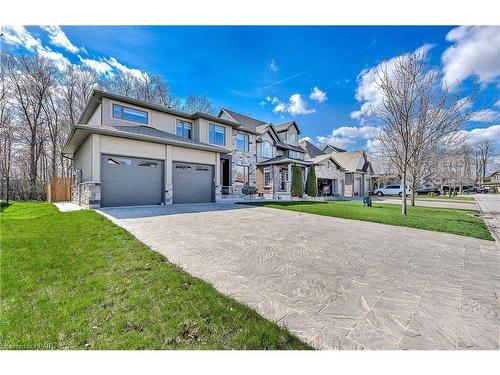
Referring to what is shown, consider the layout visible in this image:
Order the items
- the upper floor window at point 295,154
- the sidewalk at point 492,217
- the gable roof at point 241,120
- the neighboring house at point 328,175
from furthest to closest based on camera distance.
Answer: the neighboring house at point 328,175 → the upper floor window at point 295,154 → the gable roof at point 241,120 → the sidewalk at point 492,217

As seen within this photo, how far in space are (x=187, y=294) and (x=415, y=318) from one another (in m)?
2.67

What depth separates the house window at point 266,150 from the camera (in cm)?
2257

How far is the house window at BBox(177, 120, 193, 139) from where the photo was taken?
16.2 m

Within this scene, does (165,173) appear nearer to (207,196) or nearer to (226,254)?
(207,196)

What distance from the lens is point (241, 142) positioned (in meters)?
20.5

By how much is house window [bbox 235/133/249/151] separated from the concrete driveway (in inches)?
570

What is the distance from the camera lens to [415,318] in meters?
2.44

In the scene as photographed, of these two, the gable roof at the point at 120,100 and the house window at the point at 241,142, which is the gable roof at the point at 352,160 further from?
the gable roof at the point at 120,100

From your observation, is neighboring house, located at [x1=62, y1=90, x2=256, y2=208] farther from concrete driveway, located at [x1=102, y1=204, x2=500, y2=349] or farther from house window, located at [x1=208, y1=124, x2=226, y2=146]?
concrete driveway, located at [x1=102, y1=204, x2=500, y2=349]

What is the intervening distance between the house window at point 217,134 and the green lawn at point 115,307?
14.0 m

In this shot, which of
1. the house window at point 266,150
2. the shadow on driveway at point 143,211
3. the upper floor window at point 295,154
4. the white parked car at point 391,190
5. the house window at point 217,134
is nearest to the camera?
the shadow on driveway at point 143,211

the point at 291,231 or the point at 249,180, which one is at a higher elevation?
the point at 249,180

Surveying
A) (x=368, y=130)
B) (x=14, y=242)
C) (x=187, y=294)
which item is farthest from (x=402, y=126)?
(x=14, y=242)

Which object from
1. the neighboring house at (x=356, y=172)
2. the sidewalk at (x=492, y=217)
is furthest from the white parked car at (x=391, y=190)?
the sidewalk at (x=492, y=217)
